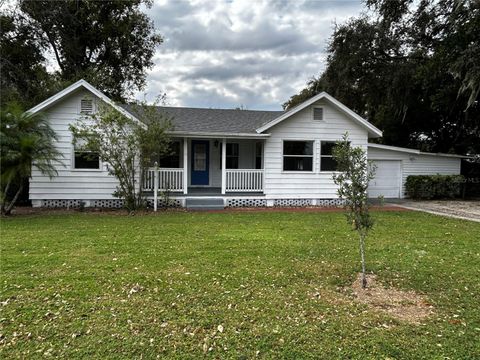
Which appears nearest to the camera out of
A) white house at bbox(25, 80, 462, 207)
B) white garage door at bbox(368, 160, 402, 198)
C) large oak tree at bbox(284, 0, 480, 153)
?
white house at bbox(25, 80, 462, 207)

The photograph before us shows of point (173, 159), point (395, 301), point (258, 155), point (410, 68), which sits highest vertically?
point (410, 68)

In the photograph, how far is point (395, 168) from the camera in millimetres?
16969

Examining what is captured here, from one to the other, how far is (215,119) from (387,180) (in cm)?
883

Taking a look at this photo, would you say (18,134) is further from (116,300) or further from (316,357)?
(316,357)

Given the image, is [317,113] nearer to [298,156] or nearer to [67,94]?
[298,156]

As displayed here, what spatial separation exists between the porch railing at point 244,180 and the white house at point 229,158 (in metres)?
0.04

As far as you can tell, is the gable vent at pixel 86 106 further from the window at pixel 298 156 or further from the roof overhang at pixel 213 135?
the window at pixel 298 156

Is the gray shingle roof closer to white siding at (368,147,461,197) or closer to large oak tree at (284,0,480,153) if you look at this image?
white siding at (368,147,461,197)

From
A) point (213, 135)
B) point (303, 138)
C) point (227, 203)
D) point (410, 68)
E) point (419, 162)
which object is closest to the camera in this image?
point (213, 135)

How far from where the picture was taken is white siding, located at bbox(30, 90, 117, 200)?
39.4 feet

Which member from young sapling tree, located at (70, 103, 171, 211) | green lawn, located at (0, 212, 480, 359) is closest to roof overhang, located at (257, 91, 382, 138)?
young sapling tree, located at (70, 103, 171, 211)

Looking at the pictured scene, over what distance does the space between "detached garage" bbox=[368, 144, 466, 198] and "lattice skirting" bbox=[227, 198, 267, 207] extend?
6068 mm

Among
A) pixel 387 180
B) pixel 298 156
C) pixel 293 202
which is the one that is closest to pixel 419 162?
pixel 387 180

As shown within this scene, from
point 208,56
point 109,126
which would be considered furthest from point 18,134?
point 208,56
